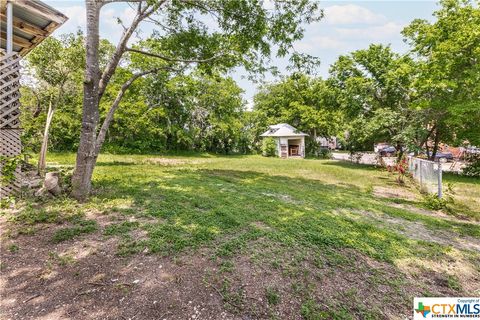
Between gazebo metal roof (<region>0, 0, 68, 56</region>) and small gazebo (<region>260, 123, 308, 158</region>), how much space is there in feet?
72.5

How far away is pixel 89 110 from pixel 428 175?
10447 millimetres

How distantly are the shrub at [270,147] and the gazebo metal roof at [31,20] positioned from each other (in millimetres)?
21669

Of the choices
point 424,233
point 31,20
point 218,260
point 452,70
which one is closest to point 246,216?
point 218,260

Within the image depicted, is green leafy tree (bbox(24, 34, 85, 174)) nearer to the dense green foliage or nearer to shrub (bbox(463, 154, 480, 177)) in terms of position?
the dense green foliage

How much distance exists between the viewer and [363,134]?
16562 millimetres

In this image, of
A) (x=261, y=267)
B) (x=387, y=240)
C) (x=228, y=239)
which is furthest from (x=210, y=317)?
(x=387, y=240)

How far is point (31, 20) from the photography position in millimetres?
5992

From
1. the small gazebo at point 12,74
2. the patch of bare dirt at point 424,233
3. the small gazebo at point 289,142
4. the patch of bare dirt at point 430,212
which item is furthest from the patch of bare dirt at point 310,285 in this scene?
the small gazebo at point 289,142

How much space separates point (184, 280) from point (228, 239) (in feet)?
3.73

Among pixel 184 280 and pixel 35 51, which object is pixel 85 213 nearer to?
pixel 184 280

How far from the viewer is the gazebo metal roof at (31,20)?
5.28m

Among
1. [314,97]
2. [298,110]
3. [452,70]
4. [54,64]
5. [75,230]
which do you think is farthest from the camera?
[298,110]

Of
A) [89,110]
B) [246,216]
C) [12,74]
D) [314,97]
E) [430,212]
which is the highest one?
[314,97]

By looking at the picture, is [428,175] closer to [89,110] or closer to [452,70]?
[452,70]
